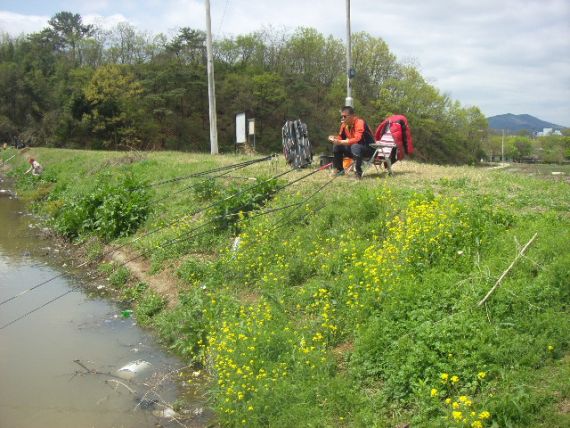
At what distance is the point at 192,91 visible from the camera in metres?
46.3

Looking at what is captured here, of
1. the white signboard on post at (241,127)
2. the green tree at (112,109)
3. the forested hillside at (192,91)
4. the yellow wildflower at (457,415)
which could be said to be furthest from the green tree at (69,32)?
the yellow wildflower at (457,415)

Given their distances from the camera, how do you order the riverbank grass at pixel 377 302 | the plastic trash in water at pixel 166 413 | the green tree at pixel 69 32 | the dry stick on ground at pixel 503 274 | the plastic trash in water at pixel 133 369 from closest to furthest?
the riverbank grass at pixel 377 302 → the dry stick on ground at pixel 503 274 → the plastic trash in water at pixel 166 413 → the plastic trash in water at pixel 133 369 → the green tree at pixel 69 32

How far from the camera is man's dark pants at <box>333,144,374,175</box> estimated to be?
9.95m

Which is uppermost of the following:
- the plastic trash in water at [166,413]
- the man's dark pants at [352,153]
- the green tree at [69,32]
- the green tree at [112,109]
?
the green tree at [69,32]

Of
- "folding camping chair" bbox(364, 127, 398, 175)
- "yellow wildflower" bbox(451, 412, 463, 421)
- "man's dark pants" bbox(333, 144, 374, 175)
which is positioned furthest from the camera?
"folding camping chair" bbox(364, 127, 398, 175)

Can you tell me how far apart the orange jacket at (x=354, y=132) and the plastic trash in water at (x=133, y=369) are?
17.8 ft

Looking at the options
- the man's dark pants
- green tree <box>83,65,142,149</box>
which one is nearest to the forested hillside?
green tree <box>83,65,142,149</box>

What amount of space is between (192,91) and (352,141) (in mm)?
38441

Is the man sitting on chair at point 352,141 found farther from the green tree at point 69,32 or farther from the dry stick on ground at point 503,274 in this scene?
the green tree at point 69,32

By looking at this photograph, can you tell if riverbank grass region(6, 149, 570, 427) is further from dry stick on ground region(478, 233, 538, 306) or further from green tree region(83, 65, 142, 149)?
green tree region(83, 65, 142, 149)

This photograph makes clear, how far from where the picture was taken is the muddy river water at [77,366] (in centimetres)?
559

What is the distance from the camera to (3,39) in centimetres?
5425

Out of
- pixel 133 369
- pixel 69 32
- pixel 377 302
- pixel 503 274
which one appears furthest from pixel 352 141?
pixel 69 32

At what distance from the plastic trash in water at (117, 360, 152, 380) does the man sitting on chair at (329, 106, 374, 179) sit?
5.14 m
